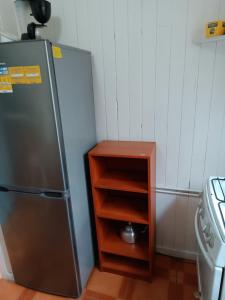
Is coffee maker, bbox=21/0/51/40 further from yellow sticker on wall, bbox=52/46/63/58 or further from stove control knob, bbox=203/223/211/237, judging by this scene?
stove control knob, bbox=203/223/211/237

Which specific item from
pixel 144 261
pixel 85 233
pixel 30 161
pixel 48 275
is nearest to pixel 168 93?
pixel 30 161

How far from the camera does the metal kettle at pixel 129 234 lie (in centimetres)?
174

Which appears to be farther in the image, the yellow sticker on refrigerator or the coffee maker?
the coffee maker

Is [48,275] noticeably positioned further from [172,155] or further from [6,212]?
[172,155]

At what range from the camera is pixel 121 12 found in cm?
145

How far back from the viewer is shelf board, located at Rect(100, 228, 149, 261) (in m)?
1.69

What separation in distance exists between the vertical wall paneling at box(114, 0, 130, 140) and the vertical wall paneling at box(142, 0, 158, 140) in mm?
122

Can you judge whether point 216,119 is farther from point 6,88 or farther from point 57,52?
point 6,88

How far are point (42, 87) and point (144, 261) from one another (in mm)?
1575

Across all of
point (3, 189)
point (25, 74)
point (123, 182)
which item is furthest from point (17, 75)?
point (123, 182)

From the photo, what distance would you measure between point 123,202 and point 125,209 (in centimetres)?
10

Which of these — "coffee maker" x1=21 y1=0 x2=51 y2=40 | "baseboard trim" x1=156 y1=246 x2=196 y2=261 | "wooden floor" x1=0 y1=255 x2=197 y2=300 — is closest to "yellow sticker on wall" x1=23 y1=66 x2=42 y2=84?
"coffee maker" x1=21 y1=0 x2=51 y2=40

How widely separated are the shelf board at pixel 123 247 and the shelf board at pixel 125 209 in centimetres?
30

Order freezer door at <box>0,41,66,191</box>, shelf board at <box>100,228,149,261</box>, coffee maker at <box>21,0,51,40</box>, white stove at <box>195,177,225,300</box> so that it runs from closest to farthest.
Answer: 1. white stove at <box>195,177,225,300</box>
2. freezer door at <box>0,41,66,191</box>
3. coffee maker at <box>21,0,51,40</box>
4. shelf board at <box>100,228,149,261</box>
